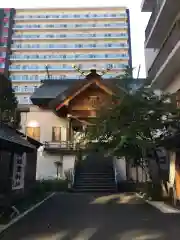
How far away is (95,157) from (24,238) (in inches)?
650

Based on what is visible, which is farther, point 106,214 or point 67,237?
A: point 106,214

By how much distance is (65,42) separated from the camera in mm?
82875

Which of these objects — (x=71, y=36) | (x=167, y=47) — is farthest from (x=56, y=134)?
(x=71, y=36)

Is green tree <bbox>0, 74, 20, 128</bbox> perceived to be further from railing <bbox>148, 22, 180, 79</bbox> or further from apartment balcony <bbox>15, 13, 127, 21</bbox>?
apartment balcony <bbox>15, 13, 127, 21</bbox>

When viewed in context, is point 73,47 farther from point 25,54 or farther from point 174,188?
point 174,188

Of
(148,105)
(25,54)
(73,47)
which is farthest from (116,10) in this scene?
(148,105)

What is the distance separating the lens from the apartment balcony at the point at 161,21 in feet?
46.1

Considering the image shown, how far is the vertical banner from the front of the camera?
1165cm

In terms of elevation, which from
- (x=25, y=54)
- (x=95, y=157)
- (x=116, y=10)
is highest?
(x=116, y=10)

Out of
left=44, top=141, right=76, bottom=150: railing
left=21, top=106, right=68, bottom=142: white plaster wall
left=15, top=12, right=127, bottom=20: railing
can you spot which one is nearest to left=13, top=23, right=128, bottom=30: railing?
left=15, top=12, right=127, bottom=20: railing

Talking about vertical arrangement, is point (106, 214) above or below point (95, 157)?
below

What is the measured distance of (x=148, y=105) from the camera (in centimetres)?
1288

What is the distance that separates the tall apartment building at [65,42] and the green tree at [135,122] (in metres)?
64.3

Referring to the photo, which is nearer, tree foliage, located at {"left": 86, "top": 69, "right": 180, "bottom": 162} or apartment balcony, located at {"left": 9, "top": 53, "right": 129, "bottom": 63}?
tree foliage, located at {"left": 86, "top": 69, "right": 180, "bottom": 162}
